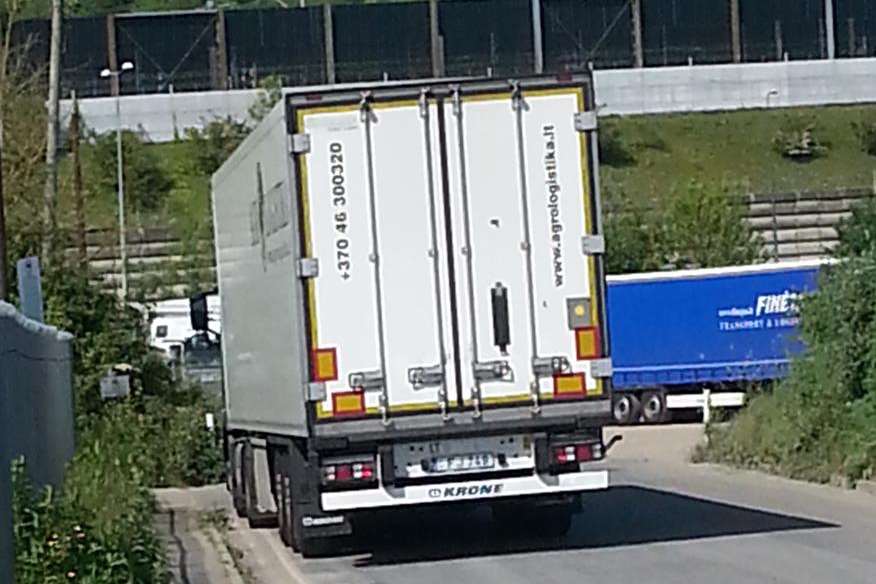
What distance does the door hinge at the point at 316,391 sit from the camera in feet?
55.8

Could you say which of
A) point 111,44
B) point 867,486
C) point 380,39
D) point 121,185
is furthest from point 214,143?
point 867,486

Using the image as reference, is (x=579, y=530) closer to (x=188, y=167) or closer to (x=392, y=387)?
(x=392, y=387)

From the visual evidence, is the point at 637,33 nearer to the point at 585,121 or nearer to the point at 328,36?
the point at 328,36

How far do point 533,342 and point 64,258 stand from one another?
1818 centimetres

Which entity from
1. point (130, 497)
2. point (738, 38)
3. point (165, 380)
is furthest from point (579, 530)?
point (738, 38)

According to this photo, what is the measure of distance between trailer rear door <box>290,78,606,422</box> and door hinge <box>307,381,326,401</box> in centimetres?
4

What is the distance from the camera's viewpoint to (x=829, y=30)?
79312mm

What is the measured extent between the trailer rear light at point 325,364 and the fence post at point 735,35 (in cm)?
6468

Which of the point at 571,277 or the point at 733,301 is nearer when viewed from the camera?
the point at 571,277

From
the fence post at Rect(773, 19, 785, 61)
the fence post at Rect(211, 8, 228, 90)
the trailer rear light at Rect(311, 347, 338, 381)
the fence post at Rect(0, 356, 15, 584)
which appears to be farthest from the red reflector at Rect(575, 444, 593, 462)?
the fence post at Rect(773, 19, 785, 61)

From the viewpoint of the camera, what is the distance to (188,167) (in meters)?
67.4

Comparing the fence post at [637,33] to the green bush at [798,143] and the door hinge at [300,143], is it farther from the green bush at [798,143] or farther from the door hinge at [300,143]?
the door hinge at [300,143]

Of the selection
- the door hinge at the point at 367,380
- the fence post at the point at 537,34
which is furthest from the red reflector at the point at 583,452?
the fence post at the point at 537,34

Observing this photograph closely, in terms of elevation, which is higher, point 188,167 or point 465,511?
point 188,167
